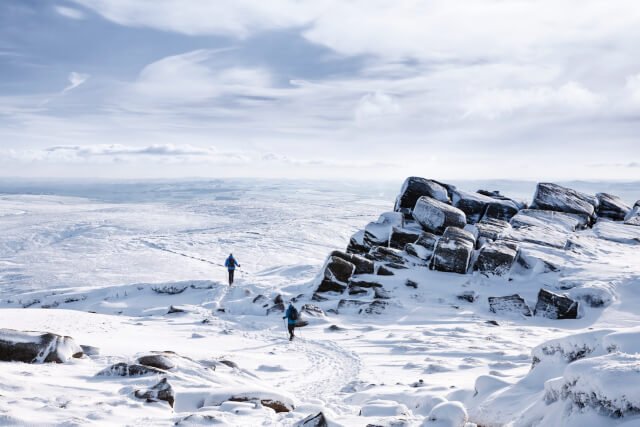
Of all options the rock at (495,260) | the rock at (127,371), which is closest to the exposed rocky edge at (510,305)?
the rock at (495,260)

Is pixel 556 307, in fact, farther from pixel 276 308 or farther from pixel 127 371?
pixel 127 371

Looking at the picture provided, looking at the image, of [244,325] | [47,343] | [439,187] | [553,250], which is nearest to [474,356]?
[244,325]

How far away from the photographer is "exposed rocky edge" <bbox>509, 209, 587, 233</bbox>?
22.9 meters

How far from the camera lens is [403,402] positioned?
6.77 m

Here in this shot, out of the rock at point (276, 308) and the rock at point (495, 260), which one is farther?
the rock at point (495, 260)

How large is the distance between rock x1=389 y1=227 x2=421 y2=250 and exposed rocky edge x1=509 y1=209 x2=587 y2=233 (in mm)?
6850

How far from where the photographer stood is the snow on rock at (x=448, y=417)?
482 centimetres

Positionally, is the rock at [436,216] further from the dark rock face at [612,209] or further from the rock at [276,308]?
the dark rock face at [612,209]

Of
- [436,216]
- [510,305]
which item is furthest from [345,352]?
Answer: [436,216]

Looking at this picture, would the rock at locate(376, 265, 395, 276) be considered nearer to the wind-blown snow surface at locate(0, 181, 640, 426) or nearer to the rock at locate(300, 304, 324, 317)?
the wind-blown snow surface at locate(0, 181, 640, 426)

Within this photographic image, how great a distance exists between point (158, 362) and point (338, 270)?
461 inches

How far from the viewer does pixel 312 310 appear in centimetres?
1529

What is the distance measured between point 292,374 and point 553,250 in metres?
16.8

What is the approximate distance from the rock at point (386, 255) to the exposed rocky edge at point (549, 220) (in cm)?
869
